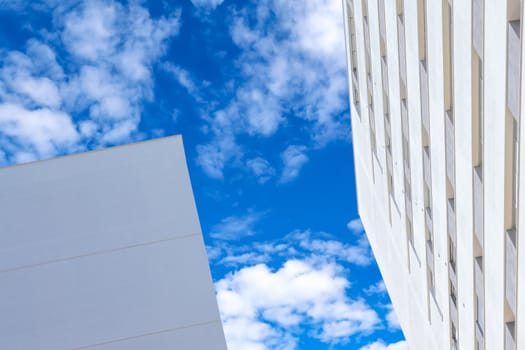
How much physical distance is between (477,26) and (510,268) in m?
4.87

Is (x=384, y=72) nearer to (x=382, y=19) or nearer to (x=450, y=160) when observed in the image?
(x=382, y=19)

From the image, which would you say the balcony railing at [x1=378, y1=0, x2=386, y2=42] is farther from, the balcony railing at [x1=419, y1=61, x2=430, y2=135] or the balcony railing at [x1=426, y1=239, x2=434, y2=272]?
the balcony railing at [x1=426, y1=239, x2=434, y2=272]

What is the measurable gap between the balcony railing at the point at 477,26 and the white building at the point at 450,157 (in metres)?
0.02

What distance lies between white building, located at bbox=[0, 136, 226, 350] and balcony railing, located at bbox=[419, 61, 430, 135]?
947 cm

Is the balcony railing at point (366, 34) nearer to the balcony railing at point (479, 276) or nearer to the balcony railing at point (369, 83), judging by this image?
the balcony railing at point (369, 83)

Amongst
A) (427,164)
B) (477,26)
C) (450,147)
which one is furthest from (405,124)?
(477,26)

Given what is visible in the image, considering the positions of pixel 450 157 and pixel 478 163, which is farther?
pixel 450 157

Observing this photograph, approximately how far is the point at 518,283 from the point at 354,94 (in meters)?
21.6

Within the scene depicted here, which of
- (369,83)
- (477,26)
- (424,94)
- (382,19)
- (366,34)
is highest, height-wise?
(366,34)

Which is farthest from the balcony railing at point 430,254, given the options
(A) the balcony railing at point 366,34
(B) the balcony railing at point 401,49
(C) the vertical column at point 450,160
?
(A) the balcony railing at point 366,34

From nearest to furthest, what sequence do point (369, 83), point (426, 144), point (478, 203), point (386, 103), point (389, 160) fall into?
point (478, 203), point (426, 144), point (386, 103), point (389, 160), point (369, 83)

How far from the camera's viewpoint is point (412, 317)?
27250 mm

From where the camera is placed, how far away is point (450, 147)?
660 inches

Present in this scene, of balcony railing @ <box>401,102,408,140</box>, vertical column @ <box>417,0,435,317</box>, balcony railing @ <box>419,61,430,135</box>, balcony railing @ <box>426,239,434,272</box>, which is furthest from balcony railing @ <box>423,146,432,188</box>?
balcony railing @ <box>426,239,434,272</box>
